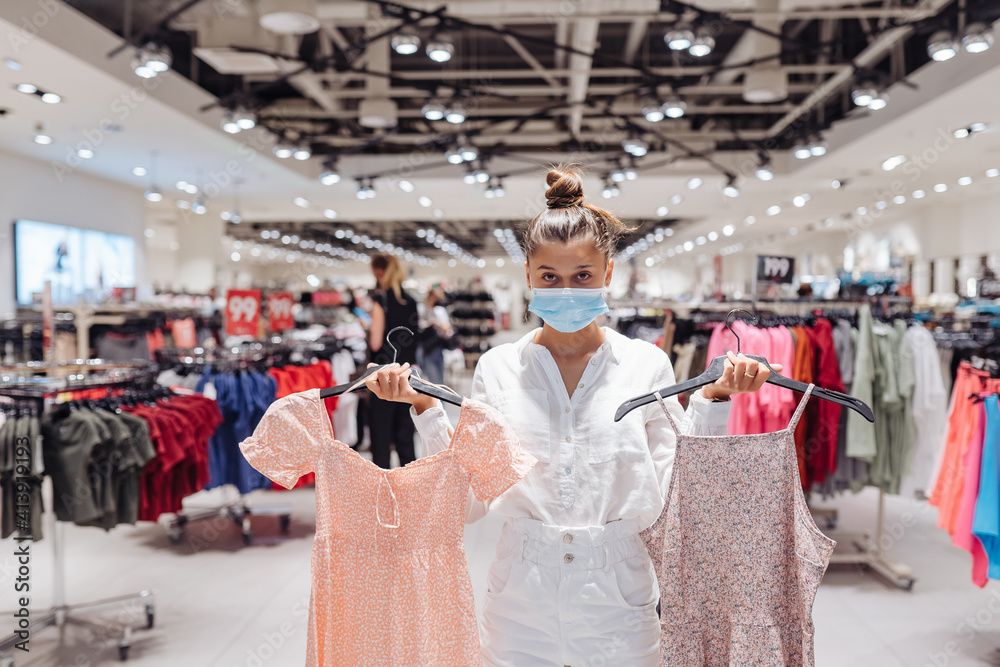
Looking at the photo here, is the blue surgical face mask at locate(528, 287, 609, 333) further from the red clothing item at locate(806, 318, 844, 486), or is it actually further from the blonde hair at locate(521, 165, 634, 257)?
the red clothing item at locate(806, 318, 844, 486)

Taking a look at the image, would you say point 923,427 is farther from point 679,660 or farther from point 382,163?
point 382,163

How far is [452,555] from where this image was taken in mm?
1506

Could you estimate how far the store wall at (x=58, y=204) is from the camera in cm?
909

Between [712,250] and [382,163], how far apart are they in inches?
686

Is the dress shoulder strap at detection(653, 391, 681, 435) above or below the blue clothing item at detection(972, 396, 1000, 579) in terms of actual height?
above

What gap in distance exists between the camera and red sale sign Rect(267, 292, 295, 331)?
6.19 m

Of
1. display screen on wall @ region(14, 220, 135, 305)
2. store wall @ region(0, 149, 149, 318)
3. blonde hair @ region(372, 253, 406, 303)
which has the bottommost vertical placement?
blonde hair @ region(372, 253, 406, 303)

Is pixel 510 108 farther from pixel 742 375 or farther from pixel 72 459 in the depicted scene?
pixel 742 375

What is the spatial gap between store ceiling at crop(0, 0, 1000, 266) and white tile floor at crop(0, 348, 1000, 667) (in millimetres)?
2875

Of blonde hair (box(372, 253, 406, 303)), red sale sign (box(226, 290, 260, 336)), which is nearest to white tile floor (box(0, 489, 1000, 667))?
red sale sign (box(226, 290, 260, 336))

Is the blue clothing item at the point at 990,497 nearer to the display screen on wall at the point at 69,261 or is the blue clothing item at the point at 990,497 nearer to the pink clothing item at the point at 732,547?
the pink clothing item at the point at 732,547

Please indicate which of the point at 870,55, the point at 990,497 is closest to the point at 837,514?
the point at 990,497

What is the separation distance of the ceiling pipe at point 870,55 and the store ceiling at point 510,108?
0.14m

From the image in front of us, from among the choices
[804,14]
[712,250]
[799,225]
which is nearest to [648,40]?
[804,14]
